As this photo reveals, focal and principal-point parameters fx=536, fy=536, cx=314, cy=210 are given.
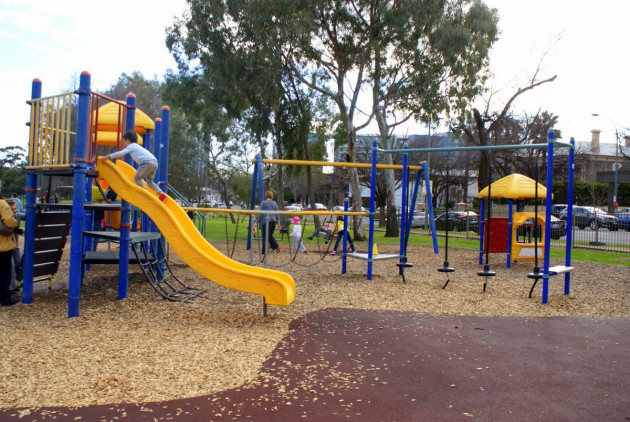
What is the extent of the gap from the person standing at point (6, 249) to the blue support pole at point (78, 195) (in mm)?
918

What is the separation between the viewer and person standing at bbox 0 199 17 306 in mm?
7012

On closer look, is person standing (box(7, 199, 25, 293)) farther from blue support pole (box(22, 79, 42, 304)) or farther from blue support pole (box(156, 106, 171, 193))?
blue support pole (box(156, 106, 171, 193))

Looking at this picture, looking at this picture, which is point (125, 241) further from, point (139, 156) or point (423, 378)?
point (423, 378)

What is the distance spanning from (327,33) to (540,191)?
10.3 m

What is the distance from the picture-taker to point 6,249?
7.10 meters

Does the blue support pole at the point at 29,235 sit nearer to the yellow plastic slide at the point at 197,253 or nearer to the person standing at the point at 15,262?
the person standing at the point at 15,262

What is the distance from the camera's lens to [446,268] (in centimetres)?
879

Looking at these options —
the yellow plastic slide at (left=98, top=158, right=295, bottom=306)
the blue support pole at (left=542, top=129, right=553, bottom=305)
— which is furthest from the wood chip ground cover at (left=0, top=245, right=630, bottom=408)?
the yellow plastic slide at (left=98, top=158, right=295, bottom=306)

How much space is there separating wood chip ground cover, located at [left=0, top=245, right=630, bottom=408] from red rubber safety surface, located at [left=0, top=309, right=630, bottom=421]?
291 mm

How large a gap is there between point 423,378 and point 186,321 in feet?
10.7

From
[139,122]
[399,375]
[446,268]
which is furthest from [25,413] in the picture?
[139,122]

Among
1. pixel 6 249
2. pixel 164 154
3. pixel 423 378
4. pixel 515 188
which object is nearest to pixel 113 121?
pixel 164 154

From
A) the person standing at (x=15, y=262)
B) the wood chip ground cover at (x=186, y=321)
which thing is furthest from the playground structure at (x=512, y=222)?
the person standing at (x=15, y=262)

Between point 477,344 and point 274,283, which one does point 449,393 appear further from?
point 274,283
